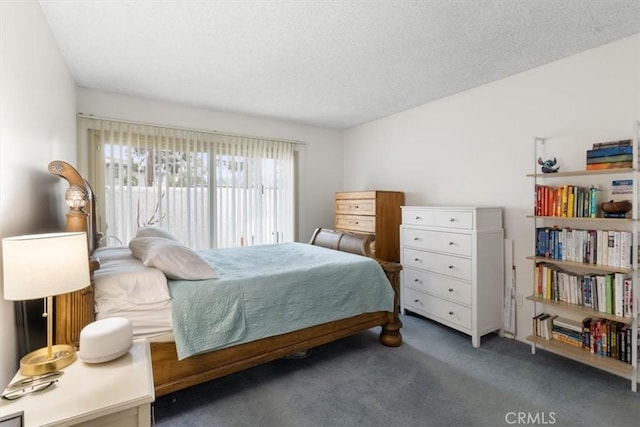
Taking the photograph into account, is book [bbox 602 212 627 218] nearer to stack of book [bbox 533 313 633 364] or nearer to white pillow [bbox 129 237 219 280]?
stack of book [bbox 533 313 633 364]

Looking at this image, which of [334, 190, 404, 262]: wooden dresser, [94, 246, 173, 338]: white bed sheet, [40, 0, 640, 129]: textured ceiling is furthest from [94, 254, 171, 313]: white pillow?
[334, 190, 404, 262]: wooden dresser

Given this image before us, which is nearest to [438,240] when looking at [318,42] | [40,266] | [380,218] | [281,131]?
[380,218]

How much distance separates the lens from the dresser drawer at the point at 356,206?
3763 mm

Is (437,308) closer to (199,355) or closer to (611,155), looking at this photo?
(611,155)

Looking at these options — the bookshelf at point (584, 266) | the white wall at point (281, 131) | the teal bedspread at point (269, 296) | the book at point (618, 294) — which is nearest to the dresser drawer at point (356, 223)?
the white wall at point (281, 131)

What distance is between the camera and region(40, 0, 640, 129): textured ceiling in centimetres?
187

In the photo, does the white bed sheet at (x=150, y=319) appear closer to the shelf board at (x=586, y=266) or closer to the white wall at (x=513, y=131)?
the shelf board at (x=586, y=266)

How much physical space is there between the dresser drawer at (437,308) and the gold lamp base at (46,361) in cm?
282

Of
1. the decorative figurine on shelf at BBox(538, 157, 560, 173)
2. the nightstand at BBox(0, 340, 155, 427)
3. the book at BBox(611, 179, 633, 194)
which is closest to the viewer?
the nightstand at BBox(0, 340, 155, 427)

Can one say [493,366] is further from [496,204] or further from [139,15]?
[139,15]

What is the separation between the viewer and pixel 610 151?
2123 millimetres

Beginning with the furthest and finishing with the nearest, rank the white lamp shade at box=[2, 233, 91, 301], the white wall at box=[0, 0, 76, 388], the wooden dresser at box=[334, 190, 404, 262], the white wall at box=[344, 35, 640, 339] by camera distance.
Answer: the wooden dresser at box=[334, 190, 404, 262], the white wall at box=[344, 35, 640, 339], the white wall at box=[0, 0, 76, 388], the white lamp shade at box=[2, 233, 91, 301]

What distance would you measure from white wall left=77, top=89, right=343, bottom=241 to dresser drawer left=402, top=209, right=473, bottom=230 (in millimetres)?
1680

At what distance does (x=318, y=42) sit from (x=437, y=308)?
262 centimetres
